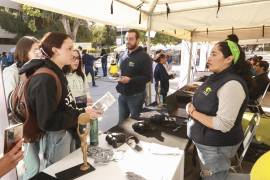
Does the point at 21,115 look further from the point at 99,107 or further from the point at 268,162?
the point at 268,162

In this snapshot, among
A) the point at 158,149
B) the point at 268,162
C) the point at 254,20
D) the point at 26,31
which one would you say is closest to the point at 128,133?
the point at 158,149

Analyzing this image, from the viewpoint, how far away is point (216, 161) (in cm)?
161

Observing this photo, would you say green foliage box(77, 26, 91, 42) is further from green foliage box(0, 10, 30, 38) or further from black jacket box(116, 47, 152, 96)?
black jacket box(116, 47, 152, 96)

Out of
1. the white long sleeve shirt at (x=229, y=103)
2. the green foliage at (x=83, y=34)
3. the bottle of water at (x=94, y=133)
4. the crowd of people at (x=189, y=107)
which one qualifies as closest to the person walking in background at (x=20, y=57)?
the crowd of people at (x=189, y=107)

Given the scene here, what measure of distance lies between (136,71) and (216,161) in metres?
1.57

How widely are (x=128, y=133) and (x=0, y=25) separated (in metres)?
27.5

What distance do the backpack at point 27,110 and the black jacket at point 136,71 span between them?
1.50 m

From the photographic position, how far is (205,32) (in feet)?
18.9

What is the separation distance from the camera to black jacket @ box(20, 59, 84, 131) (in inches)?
50.7

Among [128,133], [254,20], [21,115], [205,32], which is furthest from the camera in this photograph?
[205,32]

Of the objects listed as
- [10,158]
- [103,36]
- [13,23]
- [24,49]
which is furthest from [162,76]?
[103,36]

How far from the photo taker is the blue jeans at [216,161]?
158cm

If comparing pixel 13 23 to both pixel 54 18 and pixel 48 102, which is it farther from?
pixel 48 102

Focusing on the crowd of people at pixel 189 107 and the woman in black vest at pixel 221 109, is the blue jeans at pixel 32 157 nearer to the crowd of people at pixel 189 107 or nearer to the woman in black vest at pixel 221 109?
the crowd of people at pixel 189 107
